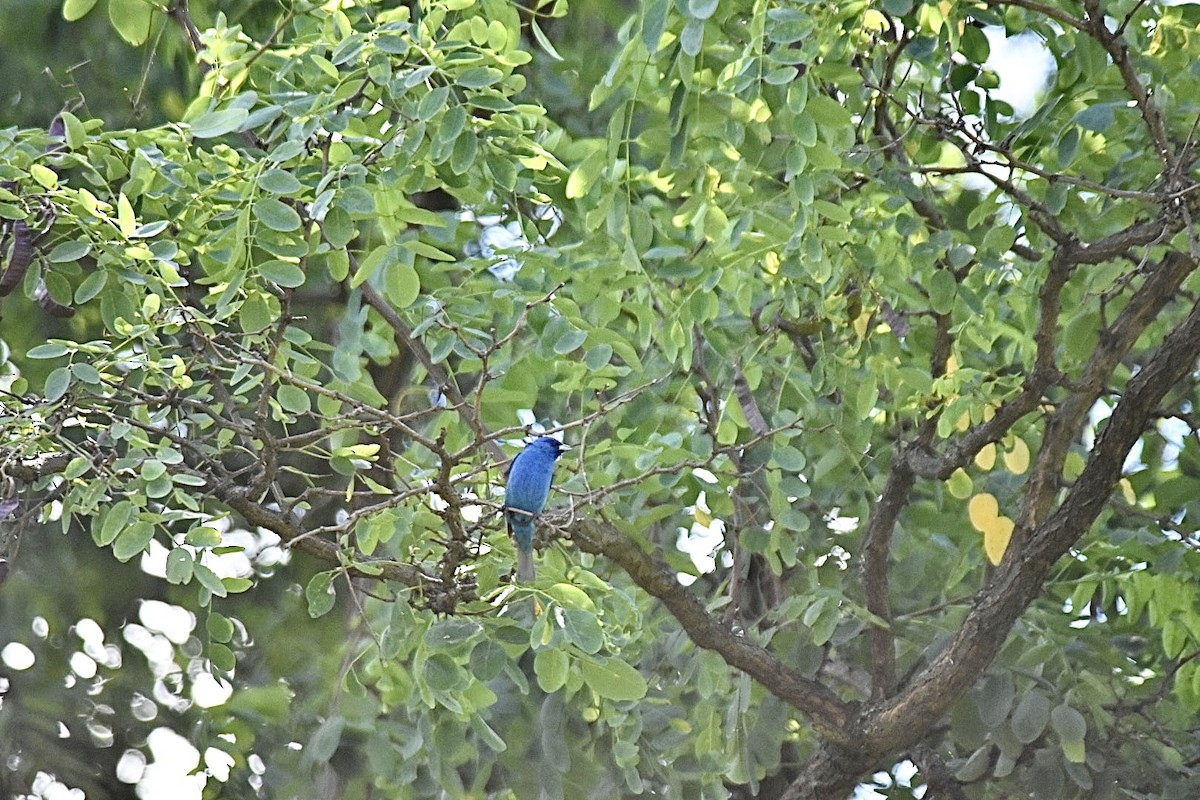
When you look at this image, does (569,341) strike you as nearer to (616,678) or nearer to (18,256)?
(616,678)

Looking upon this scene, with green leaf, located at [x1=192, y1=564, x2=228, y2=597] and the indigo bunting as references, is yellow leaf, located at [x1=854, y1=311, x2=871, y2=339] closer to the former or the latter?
the indigo bunting

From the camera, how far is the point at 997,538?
381cm

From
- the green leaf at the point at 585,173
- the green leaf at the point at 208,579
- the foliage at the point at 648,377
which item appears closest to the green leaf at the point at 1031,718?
the foliage at the point at 648,377

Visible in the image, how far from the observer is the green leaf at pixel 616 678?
3.00 meters

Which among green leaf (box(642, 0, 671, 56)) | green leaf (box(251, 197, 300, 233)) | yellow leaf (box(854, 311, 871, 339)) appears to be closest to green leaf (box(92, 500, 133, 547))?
green leaf (box(251, 197, 300, 233))

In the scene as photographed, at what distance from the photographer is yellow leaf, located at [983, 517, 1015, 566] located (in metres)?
3.78

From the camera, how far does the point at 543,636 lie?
2.83 meters

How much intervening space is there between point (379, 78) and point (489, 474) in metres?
0.96

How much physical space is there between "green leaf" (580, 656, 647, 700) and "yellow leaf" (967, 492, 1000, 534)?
1251mm

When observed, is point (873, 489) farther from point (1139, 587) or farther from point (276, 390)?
point (276, 390)

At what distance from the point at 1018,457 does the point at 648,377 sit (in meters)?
1.11

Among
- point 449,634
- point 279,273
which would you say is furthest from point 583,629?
point 279,273

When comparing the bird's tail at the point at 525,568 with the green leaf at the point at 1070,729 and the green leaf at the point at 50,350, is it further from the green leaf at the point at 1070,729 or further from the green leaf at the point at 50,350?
the green leaf at the point at 1070,729

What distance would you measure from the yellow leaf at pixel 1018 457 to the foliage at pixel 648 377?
0.45 ft
